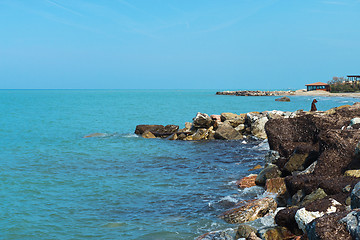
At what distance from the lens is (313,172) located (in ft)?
32.4

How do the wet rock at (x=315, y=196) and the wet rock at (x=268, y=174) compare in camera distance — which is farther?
the wet rock at (x=268, y=174)

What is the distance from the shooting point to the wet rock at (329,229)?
5125 millimetres

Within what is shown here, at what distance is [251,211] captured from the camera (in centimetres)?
996

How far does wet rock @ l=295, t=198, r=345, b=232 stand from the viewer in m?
6.71

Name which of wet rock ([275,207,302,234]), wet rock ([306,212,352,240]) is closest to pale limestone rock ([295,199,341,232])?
wet rock ([275,207,302,234])

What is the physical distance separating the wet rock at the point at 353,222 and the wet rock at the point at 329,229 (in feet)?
0.20

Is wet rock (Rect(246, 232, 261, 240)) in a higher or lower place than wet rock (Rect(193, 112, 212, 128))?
lower

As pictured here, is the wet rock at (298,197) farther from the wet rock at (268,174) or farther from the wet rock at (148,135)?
the wet rock at (148,135)

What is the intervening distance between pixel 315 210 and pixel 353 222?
5.80 feet

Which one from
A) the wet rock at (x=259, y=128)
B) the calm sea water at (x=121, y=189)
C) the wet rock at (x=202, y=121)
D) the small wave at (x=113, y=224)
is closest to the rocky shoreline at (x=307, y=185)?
the calm sea water at (x=121, y=189)

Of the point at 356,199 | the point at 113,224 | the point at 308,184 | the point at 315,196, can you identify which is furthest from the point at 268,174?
the point at 356,199

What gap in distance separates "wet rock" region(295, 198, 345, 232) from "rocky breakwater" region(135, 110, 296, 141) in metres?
19.4

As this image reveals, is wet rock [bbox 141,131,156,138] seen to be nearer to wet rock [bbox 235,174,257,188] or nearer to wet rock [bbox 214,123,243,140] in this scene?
wet rock [bbox 214,123,243,140]

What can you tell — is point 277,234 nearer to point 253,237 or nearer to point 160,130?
point 253,237
